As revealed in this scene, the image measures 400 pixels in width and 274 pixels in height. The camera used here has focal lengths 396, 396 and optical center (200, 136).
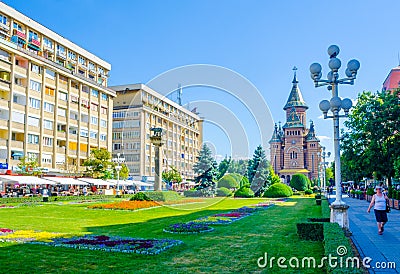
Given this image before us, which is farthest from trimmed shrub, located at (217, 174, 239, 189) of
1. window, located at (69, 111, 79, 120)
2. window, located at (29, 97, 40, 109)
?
window, located at (29, 97, 40, 109)

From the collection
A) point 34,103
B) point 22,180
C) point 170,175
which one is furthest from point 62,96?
point 170,175

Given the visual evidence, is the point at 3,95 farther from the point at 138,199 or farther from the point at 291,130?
the point at 291,130

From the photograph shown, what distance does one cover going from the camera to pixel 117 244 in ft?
34.8

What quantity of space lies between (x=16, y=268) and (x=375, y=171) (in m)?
31.0

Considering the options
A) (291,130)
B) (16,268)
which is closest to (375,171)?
(16,268)

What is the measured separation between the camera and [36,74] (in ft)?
153

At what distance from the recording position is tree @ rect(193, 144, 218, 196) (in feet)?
159

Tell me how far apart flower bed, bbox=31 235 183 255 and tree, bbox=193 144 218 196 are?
3627 cm

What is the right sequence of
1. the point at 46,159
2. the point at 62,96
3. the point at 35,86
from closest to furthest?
the point at 35,86
the point at 46,159
the point at 62,96

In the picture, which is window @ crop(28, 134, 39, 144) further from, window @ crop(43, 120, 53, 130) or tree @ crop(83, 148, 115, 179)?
tree @ crop(83, 148, 115, 179)

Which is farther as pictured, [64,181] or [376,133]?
[64,181]

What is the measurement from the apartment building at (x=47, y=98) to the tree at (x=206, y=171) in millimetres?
16888

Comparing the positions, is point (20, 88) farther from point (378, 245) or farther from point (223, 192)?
point (378, 245)

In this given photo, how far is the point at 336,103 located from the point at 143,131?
2177 inches
